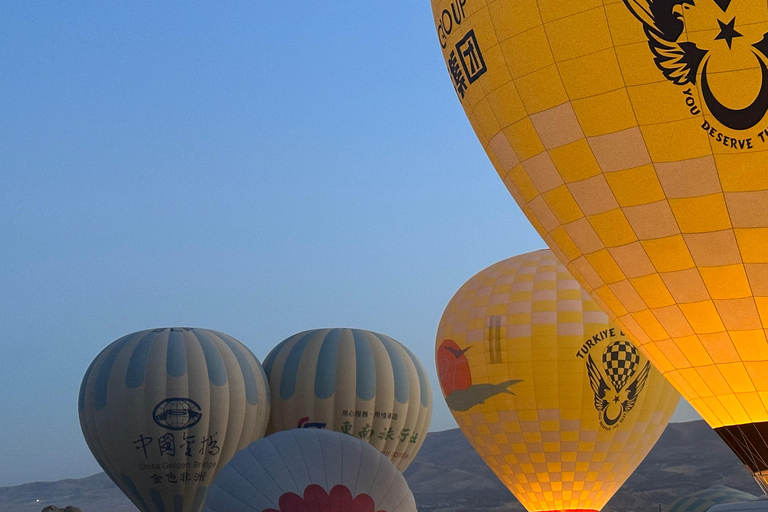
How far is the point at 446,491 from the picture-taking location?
70250 mm

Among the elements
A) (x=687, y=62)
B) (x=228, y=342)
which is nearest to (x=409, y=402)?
(x=228, y=342)

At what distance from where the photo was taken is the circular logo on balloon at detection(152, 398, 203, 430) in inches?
709

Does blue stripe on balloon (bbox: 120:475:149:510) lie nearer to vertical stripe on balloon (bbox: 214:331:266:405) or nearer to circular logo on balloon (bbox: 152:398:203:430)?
circular logo on balloon (bbox: 152:398:203:430)

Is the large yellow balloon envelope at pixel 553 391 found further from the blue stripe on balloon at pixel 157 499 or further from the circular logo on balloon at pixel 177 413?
the blue stripe on balloon at pixel 157 499

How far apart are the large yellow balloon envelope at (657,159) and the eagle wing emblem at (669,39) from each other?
0.01m

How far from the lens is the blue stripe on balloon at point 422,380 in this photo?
72.2ft

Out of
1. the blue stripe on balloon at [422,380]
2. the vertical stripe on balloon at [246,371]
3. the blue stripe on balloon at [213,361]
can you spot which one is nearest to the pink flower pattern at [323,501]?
the blue stripe on balloon at [213,361]

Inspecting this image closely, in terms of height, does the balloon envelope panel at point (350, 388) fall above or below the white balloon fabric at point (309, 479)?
above

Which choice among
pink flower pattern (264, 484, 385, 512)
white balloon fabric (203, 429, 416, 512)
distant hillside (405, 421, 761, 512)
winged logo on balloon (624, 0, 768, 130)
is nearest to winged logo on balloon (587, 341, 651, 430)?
white balloon fabric (203, 429, 416, 512)

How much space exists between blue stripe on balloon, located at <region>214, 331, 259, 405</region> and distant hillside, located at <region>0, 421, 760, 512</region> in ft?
105

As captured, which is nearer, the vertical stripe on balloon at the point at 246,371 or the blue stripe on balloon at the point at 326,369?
the vertical stripe on balloon at the point at 246,371

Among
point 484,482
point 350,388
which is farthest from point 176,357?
point 484,482

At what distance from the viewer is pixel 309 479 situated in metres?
12.4

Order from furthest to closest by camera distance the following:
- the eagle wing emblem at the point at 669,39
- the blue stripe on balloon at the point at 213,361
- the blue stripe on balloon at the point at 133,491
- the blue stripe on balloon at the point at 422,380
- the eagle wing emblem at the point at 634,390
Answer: the blue stripe on balloon at the point at 422,380
the blue stripe on balloon at the point at 213,361
the blue stripe on balloon at the point at 133,491
the eagle wing emblem at the point at 634,390
the eagle wing emblem at the point at 669,39
